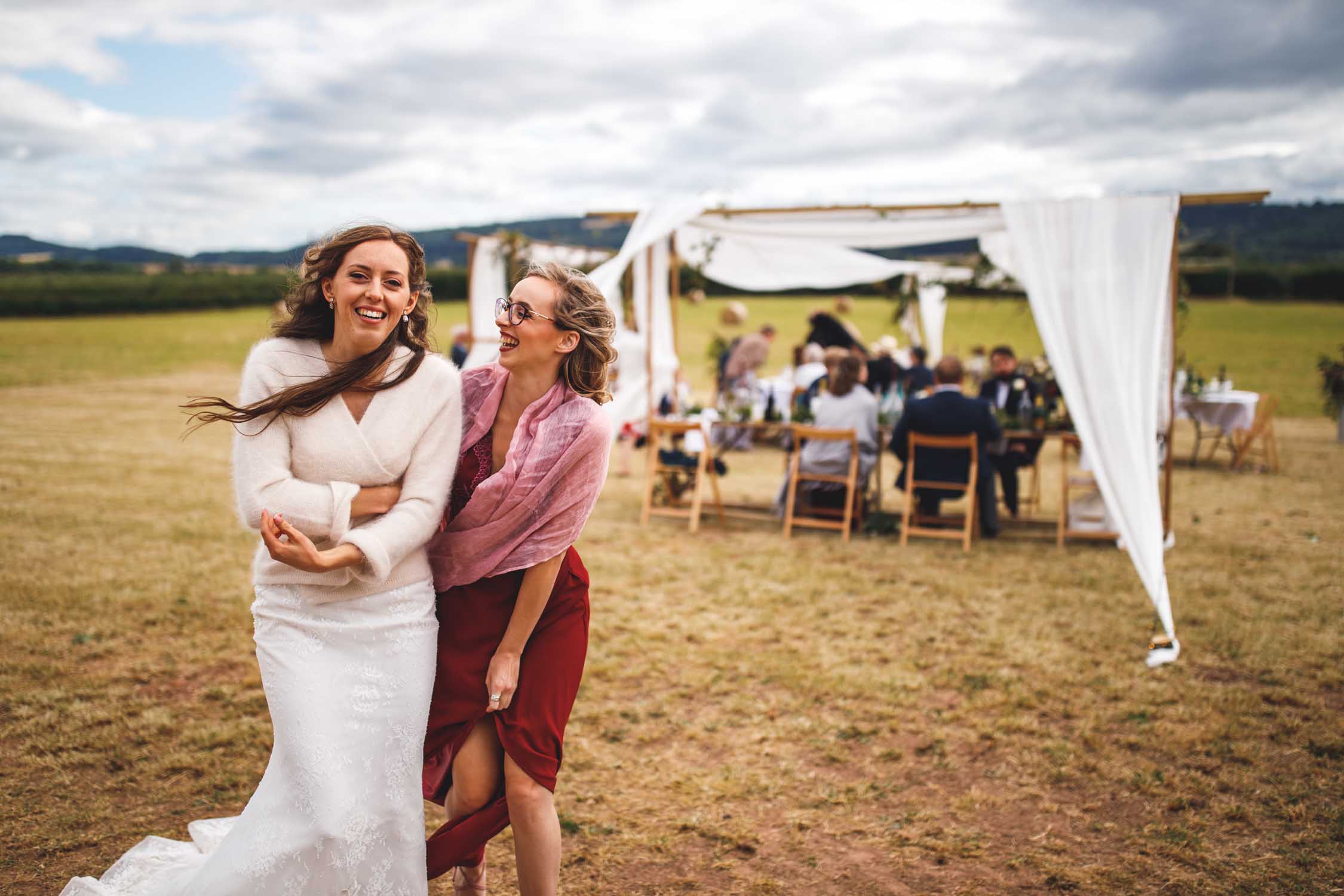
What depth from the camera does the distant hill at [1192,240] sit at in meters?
7.67

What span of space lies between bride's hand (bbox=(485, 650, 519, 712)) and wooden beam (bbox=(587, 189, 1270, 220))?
609cm

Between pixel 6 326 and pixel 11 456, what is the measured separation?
27.7 meters

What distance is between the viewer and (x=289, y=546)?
194cm

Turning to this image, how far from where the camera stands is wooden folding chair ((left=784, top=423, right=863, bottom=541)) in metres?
7.61

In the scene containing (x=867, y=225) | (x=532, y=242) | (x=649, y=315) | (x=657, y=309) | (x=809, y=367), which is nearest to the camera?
(x=867, y=225)

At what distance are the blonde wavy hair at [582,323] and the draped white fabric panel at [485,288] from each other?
10088mm

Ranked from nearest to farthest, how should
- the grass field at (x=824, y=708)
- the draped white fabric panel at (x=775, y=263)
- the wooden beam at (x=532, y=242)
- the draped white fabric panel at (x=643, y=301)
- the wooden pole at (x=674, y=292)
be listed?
the grass field at (x=824, y=708), the draped white fabric panel at (x=643, y=301), the draped white fabric panel at (x=775, y=263), the wooden pole at (x=674, y=292), the wooden beam at (x=532, y=242)

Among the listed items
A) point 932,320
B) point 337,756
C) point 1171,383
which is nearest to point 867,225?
point 1171,383

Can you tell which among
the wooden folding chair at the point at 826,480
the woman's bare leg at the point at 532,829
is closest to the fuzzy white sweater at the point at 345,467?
the woman's bare leg at the point at 532,829

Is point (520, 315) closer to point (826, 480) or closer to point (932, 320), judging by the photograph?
point (826, 480)

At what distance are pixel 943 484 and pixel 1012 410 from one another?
1.29 meters

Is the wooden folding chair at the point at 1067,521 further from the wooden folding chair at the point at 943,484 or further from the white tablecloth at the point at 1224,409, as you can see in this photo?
the white tablecloth at the point at 1224,409

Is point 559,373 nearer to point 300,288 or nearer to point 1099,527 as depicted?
point 300,288

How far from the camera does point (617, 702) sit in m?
4.46
